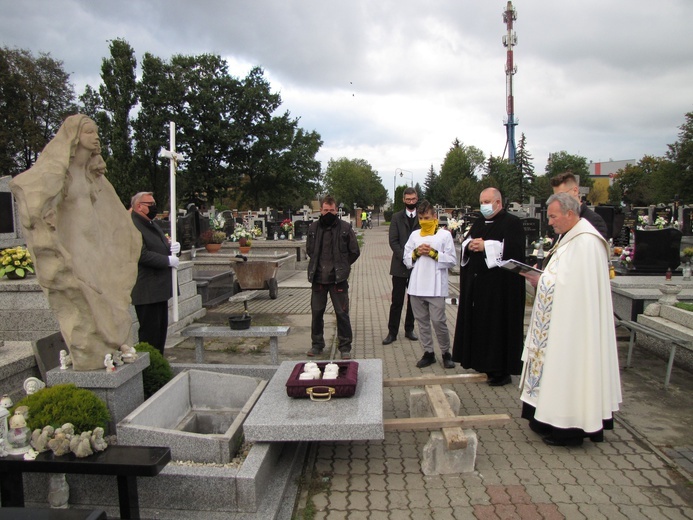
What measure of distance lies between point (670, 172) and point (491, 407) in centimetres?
3870

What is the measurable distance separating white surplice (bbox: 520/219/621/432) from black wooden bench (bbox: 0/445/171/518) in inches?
108

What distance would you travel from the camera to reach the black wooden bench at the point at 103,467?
2.68 meters

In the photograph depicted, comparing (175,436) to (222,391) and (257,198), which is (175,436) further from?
(257,198)

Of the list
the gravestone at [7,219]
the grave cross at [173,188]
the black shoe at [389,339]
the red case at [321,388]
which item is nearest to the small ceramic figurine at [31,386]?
the red case at [321,388]

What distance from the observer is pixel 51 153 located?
326 centimetres

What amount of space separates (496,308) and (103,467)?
3.70m

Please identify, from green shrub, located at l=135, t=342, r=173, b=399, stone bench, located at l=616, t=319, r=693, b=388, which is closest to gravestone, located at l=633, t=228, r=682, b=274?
stone bench, located at l=616, t=319, r=693, b=388

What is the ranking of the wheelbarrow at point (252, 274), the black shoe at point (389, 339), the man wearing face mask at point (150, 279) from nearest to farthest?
1. the man wearing face mask at point (150, 279)
2. the black shoe at point (389, 339)
3. the wheelbarrow at point (252, 274)

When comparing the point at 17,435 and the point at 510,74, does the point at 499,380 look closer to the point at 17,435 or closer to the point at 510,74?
the point at 17,435

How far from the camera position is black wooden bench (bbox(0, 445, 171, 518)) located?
8.80 ft

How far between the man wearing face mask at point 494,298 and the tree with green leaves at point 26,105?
33.9 m

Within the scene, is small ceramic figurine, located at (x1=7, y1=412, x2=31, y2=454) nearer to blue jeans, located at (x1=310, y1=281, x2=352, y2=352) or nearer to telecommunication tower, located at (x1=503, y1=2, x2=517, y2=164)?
blue jeans, located at (x1=310, y1=281, x2=352, y2=352)

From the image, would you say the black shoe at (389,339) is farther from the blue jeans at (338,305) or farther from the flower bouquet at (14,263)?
the flower bouquet at (14,263)

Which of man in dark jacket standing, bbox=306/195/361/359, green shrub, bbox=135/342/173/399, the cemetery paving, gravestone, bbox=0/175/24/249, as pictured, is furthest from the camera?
gravestone, bbox=0/175/24/249
